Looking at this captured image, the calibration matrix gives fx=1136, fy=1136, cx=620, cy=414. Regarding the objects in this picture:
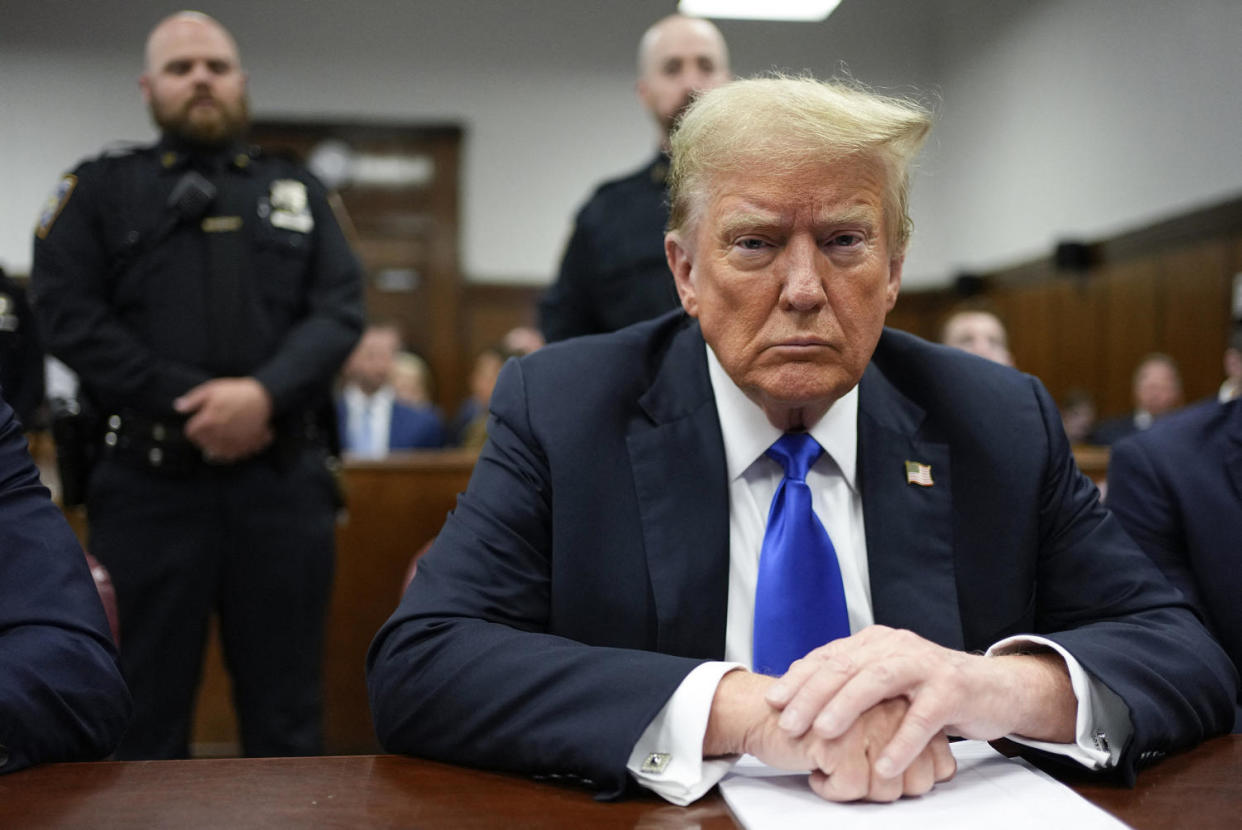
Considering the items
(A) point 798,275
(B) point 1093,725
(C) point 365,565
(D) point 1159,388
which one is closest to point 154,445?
(C) point 365,565

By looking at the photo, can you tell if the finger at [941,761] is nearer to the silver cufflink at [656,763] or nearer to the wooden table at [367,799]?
the wooden table at [367,799]

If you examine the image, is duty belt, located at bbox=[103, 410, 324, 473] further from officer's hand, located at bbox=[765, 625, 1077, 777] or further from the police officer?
officer's hand, located at bbox=[765, 625, 1077, 777]

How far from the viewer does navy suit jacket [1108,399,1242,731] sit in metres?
1.68

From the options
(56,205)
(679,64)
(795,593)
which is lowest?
(795,593)

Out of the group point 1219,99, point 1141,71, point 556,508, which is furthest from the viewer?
point 1141,71

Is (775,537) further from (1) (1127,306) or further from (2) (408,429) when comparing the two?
(1) (1127,306)

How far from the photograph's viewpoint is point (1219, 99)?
7293 millimetres

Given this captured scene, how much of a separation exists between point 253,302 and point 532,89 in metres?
8.16

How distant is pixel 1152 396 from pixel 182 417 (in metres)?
6.98

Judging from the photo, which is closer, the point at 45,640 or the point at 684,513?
the point at 45,640

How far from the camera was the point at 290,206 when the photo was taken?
2871 mm

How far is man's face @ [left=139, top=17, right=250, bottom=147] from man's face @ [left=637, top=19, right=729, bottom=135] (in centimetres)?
108

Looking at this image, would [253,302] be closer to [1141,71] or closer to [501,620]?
[501,620]

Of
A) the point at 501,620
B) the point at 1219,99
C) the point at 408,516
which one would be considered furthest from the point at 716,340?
the point at 1219,99
